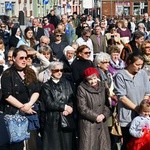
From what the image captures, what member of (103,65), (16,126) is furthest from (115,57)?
(16,126)

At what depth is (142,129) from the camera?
7.67 metres

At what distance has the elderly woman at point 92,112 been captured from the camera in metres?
7.85

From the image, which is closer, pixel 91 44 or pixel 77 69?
pixel 77 69

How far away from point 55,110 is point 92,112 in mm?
643

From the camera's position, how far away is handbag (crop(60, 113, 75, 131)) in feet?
26.9

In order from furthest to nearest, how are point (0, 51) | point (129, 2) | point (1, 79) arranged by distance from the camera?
point (129, 2)
point (0, 51)
point (1, 79)

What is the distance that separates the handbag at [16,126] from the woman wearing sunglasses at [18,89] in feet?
0.29

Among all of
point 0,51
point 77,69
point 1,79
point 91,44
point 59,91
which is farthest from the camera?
point 91,44

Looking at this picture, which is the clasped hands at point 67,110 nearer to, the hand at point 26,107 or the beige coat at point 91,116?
the beige coat at point 91,116

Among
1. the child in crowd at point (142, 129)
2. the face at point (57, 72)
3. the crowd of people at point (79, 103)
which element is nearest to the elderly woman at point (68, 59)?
the crowd of people at point (79, 103)

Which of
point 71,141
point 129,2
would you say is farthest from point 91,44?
point 129,2

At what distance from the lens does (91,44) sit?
14.9 meters

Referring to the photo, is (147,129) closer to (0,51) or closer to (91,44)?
(0,51)

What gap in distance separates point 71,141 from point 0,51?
364 cm
